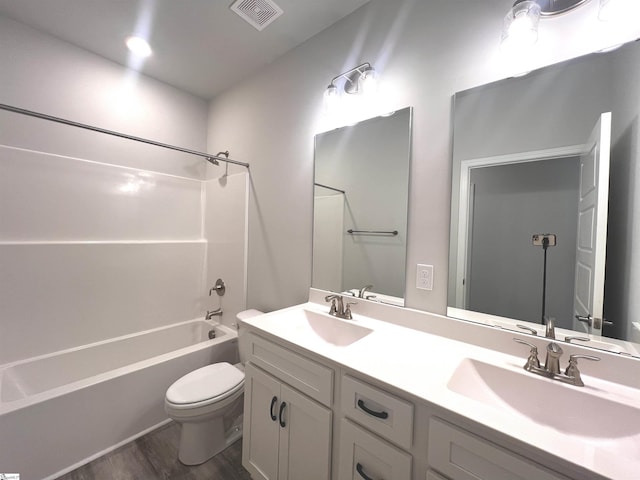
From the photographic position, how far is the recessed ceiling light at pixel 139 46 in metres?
1.83

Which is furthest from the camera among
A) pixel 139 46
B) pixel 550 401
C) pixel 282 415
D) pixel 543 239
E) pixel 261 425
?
pixel 139 46

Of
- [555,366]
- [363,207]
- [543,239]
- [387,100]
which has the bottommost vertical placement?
[555,366]

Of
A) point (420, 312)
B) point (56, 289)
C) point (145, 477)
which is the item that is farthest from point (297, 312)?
point (56, 289)

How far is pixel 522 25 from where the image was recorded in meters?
0.96

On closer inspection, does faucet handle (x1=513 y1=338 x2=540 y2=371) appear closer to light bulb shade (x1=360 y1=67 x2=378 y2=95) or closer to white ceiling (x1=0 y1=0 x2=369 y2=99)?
light bulb shade (x1=360 y1=67 x2=378 y2=95)

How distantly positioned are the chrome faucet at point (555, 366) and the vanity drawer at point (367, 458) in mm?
529

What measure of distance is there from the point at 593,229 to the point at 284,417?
4.61ft

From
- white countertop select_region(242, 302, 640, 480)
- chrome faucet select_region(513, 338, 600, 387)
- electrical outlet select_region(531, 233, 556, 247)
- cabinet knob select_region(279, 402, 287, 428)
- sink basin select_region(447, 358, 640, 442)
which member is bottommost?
cabinet knob select_region(279, 402, 287, 428)

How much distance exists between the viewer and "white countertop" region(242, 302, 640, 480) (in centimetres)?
55

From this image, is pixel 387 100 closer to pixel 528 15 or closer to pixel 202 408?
pixel 528 15

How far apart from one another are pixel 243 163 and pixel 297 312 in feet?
4.59

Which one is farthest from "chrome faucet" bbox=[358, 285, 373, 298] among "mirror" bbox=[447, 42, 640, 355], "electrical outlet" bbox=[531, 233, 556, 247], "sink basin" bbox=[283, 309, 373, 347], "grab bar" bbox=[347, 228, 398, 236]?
"electrical outlet" bbox=[531, 233, 556, 247]

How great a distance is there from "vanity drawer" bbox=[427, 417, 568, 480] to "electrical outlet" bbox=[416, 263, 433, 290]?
655 millimetres

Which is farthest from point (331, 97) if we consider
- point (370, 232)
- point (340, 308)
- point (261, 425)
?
point (261, 425)
